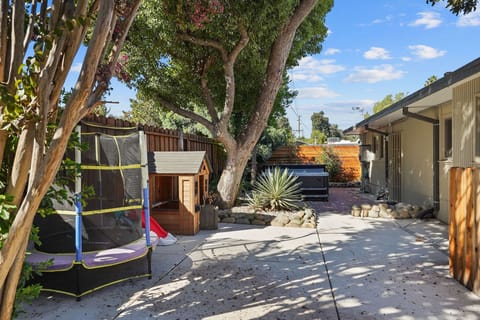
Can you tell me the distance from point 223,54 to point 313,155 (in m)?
10.5

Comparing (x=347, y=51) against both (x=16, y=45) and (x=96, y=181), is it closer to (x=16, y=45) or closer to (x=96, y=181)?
(x=96, y=181)

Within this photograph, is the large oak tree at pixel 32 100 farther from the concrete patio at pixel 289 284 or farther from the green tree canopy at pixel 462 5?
the green tree canopy at pixel 462 5

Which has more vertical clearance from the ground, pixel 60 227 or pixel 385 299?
pixel 60 227

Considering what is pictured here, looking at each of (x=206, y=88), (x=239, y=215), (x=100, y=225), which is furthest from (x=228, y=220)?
(x=100, y=225)

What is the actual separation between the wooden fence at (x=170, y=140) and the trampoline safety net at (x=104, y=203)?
884mm

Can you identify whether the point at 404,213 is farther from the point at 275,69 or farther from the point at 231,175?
the point at 275,69

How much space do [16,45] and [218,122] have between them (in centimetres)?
625

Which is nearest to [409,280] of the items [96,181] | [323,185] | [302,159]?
[96,181]

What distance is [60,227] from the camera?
12.4 feet

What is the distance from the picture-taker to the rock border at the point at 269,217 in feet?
23.5

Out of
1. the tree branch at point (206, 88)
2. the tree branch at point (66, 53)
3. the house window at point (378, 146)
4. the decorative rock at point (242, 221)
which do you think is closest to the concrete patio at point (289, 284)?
the decorative rock at point (242, 221)

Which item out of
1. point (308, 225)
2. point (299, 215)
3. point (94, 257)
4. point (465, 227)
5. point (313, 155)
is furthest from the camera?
point (313, 155)

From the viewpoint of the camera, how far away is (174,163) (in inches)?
253

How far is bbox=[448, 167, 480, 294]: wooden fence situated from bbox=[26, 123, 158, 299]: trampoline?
365 cm
